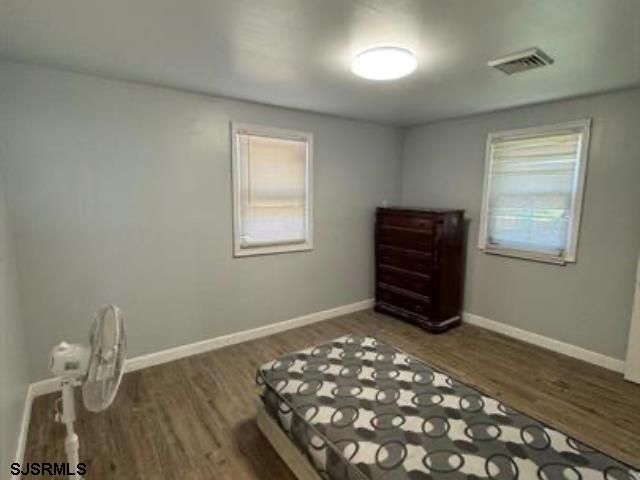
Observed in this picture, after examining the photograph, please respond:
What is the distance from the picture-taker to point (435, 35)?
6.05ft

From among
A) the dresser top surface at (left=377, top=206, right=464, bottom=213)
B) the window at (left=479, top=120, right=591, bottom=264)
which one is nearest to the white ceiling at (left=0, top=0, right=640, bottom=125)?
the window at (left=479, top=120, right=591, bottom=264)

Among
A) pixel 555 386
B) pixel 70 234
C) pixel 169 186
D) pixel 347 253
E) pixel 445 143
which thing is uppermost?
pixel 445 143

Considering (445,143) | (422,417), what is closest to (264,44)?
(422,417)

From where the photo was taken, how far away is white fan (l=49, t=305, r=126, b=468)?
135cm

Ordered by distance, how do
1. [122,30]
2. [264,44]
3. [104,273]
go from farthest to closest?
[104,273] < [264,44] < [122,30]

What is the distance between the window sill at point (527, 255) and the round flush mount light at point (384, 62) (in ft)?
7.44

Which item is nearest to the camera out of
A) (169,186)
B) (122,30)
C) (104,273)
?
(122,30)

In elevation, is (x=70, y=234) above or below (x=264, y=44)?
below

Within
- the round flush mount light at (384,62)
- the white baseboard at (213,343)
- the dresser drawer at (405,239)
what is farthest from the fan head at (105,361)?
the dresser drawer at (405,239)

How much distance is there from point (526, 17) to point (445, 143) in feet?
8.17

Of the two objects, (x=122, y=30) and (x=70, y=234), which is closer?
(x=122, y=30)

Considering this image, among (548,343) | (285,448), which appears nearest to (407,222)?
(548,343)

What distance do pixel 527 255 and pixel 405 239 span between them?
1.23 metres

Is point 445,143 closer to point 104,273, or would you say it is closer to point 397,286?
point 397,286
